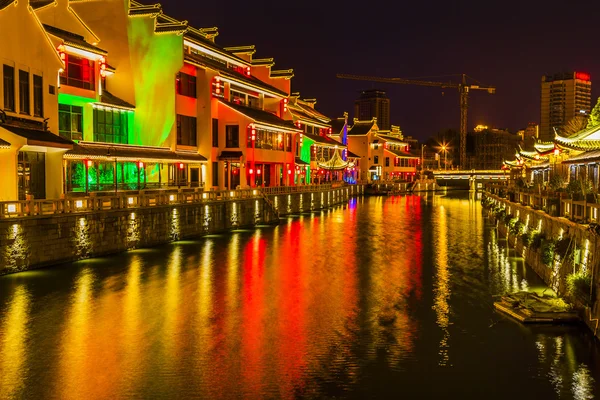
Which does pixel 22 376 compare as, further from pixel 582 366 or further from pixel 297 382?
pixel 582 366

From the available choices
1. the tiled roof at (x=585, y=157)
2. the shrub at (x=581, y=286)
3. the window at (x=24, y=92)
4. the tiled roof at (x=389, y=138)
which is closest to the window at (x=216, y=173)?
the window at (x=24, y=92)

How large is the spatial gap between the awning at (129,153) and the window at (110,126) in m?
1.73

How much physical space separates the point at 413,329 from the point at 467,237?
25339mm

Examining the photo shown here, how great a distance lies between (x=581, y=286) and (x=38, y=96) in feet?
78.8

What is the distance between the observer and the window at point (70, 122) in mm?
35656

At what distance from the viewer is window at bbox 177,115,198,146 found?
46.1 metres

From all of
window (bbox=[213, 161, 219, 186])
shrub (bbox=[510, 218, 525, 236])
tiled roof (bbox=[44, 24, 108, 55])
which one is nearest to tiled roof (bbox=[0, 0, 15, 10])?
tiled roof (bbox=[44, 24, 108, 55])

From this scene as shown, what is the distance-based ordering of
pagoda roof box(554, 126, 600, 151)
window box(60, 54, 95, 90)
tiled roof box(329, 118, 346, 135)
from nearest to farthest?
Result: pagoda roof box(554, 126, 600, 151) < window box(60, 54, 95, 90) < tiled roof box(329, 118, 346, 135)

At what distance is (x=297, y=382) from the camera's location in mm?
13242

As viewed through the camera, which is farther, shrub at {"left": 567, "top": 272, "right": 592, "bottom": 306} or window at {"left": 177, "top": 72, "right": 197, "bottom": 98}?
window at {"left": 177, "top": 72, "right": 197, "bottom": 98}

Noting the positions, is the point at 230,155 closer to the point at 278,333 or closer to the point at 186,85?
the point at 186,85

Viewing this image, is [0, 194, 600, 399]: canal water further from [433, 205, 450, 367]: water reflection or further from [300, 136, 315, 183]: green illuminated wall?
[300, 136, 315, 183]: green illuminated wall

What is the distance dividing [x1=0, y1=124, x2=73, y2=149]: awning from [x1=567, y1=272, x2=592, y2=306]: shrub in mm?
20719

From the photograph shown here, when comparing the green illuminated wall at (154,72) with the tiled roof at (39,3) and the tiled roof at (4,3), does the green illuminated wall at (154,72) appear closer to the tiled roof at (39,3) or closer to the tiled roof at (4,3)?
the tiled roof at (39,3)
